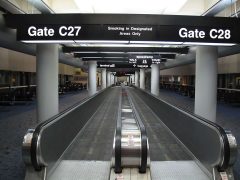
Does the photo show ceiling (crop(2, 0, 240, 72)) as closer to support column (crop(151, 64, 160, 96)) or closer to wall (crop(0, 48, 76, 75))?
wall (crop(0, 48, 76, 75))

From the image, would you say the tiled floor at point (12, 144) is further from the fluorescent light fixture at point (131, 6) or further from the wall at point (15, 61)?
the wall at point (15, 61)

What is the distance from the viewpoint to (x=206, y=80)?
10164mm

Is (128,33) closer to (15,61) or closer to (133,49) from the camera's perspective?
(133,49)

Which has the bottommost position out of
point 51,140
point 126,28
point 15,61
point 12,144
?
point 12,144

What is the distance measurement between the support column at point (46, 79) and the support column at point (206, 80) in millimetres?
5041

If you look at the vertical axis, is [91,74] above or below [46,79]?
above

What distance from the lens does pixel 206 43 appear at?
7586 millimetres

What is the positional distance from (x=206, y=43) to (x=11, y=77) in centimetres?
1981

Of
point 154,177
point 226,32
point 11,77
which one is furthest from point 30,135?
point 11,77

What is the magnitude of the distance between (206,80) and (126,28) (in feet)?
13.2

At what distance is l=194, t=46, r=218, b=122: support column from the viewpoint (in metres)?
9.98

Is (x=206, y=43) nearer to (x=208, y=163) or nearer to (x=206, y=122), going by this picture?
(x=206, y=122)

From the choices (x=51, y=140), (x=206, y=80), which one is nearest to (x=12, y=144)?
(x=51, y=140)

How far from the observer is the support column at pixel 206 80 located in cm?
998
